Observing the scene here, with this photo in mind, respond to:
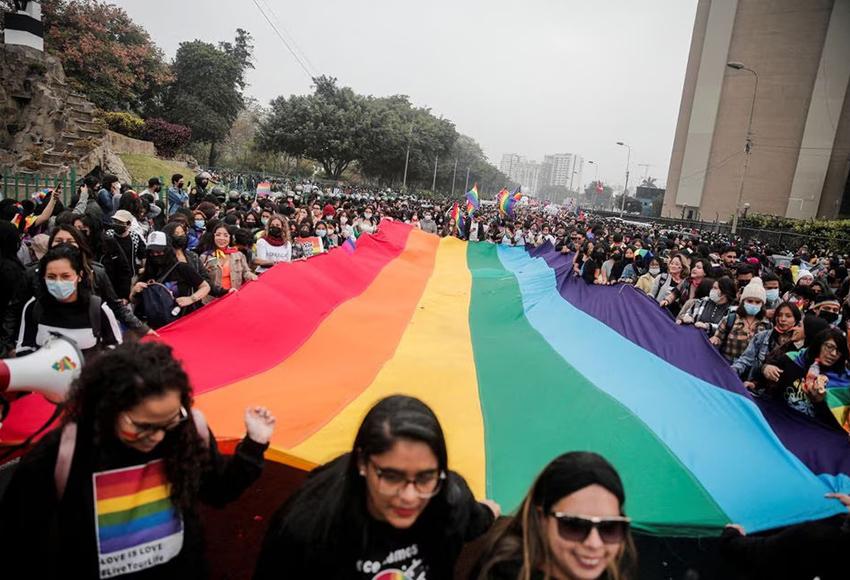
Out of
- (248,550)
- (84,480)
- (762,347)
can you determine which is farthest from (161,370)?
(762,347)

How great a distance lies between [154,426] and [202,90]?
140 feet

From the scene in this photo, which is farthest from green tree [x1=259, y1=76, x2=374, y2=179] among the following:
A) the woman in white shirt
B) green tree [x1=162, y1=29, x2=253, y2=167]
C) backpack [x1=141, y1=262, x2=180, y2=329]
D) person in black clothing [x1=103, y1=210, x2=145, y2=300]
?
backpack [x1=141, y1=262, x2=180, y2=329]

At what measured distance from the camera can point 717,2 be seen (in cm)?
3925

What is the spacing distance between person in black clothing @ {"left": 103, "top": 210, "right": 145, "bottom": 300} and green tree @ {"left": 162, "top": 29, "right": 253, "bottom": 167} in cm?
3680

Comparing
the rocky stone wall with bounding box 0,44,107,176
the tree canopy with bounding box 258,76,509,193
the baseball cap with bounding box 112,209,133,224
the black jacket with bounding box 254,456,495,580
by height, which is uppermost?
the tree canopy with bounding box 258,76,509,193

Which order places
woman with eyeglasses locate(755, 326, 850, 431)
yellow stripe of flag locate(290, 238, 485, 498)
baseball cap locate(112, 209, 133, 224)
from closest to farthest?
yellow stripe of flag locate(290, 238, 485, 498) → woman with eyeglasses locate(755, 326, 850, 431) → baseball cap locate(112, 209, 133, 224)

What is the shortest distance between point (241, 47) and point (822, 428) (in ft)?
169

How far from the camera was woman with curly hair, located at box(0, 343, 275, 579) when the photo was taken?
1.45 meters

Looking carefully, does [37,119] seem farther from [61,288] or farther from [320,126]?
[320,126]

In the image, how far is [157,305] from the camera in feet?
13.5

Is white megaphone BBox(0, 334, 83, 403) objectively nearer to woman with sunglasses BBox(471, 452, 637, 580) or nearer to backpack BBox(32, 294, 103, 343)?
backpack BBox(32, 294, 103, 343)

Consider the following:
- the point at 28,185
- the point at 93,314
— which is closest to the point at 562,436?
the point at 93,314

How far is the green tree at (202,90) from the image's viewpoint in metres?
37.0

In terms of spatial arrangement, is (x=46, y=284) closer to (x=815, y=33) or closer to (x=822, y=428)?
(x=822, y=428)
